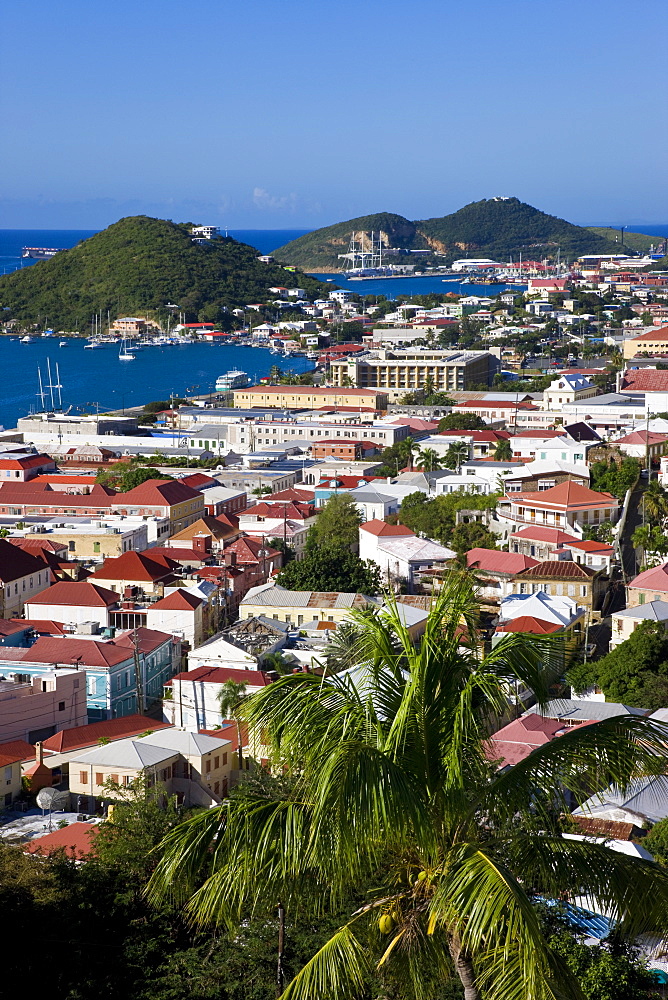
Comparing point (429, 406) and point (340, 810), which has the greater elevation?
point (340, 810)

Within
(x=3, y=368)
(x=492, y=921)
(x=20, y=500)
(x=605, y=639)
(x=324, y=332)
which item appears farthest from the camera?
(x=324, y=332)

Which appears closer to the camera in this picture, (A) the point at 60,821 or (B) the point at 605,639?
(A) the point at 60,821

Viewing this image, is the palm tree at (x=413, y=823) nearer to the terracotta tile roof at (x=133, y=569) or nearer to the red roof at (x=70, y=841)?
the red roof at (x=70, y=841)

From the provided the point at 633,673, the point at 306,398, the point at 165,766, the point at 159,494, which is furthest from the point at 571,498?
the point at 306,398

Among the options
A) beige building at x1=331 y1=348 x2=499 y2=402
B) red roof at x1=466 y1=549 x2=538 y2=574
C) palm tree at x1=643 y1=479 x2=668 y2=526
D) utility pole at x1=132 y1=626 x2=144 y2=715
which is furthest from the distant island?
utility pole at x1=132 y1=626 x2=144 y2=715

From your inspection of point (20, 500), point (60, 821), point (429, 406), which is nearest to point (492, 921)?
point (60, 821)

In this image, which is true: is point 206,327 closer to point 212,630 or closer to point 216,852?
point 212,630

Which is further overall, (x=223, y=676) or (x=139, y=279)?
(x=139, y=279)

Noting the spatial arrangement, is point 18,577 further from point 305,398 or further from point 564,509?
point 305,398
